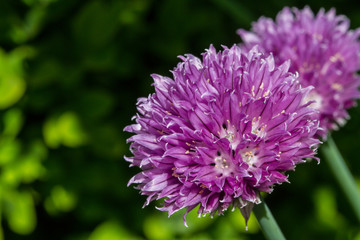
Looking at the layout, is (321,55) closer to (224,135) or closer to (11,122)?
(224,135)

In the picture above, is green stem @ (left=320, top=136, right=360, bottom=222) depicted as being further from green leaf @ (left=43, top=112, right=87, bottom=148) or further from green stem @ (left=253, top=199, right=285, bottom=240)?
green leaf @ (left=43, top=112, right=87, bottom=148)

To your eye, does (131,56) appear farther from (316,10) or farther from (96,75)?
(316,10)

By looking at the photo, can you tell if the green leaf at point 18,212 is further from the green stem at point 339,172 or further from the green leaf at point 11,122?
the green stem at point 339,172

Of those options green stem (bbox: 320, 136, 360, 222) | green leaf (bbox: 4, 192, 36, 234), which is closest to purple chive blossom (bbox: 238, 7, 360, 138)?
green stem (bbox: 320, 136, 360, 222)

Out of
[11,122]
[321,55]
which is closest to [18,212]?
[11,122]

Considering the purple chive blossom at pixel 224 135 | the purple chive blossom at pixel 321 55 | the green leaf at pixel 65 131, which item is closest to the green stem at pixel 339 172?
the purple chive blossom at pixel 321 55

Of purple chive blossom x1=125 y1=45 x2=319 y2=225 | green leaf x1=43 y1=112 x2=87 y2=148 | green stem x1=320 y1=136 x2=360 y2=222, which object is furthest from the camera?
green leaf x1=43 y1=112 x2=87 y2=148
